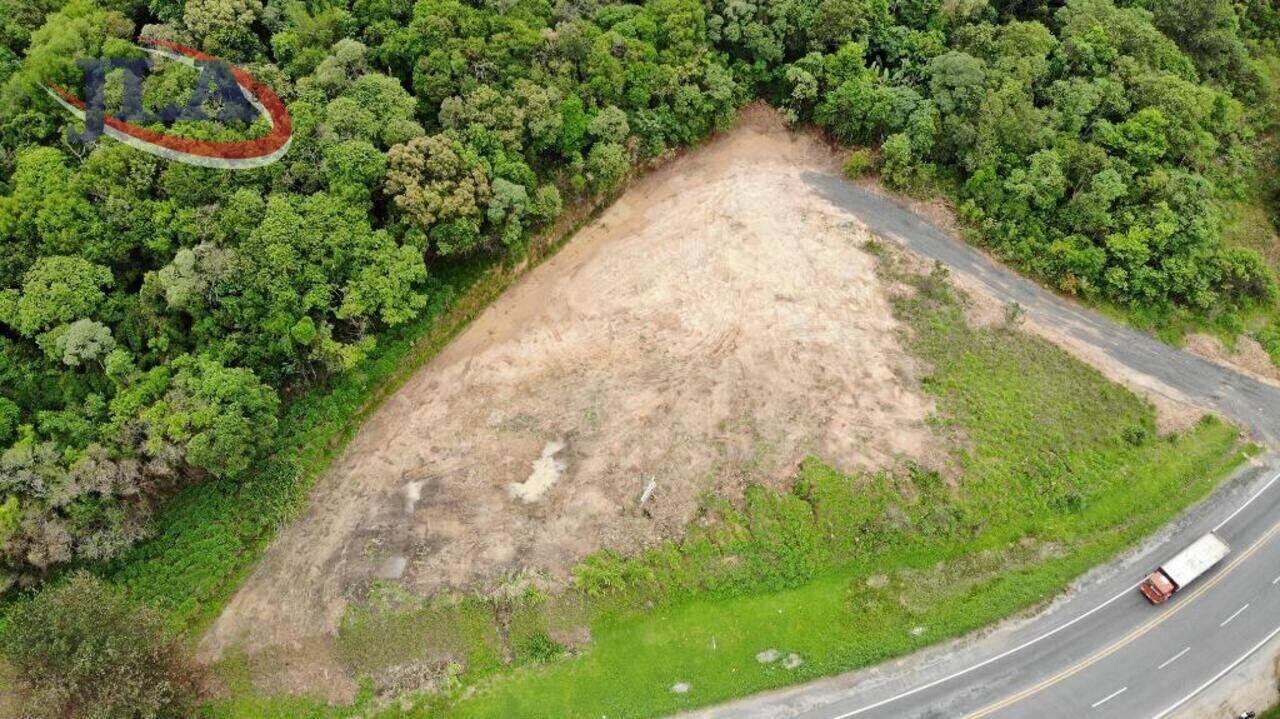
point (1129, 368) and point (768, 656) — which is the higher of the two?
point (1129, 368)

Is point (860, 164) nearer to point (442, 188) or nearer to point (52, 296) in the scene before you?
point (442, 188)

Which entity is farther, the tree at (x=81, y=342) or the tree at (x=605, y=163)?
the tree at (x=605, y=163)

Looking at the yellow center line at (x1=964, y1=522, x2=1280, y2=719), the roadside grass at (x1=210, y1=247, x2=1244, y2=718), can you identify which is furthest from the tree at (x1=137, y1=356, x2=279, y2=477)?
the yellow center line at (x1=964, y1=522, x2=1280, y2=719)

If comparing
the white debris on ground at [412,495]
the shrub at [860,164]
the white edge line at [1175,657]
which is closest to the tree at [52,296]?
the white debris on ground at [412,495]

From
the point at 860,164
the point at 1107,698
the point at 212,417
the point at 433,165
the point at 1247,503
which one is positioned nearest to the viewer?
the point at 1107,698

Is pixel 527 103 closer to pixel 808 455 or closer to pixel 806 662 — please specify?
pixel 808 455

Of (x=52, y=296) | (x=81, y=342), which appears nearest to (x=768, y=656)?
(x=81, y=342)

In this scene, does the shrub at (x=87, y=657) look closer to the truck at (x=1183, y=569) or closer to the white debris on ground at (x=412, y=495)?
the white debris on ground at (x=412, y=495)

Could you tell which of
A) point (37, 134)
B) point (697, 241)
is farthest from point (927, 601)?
point (37, 134)
